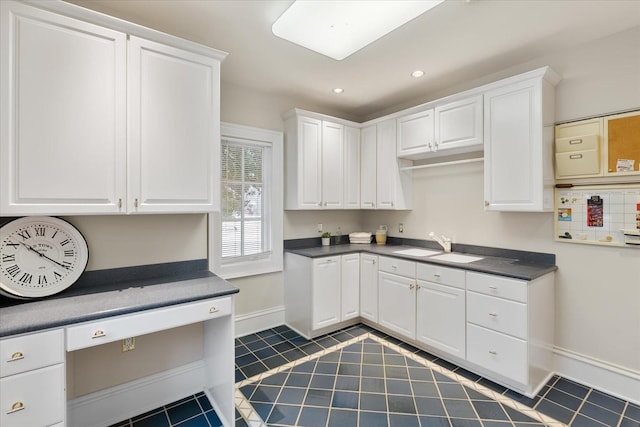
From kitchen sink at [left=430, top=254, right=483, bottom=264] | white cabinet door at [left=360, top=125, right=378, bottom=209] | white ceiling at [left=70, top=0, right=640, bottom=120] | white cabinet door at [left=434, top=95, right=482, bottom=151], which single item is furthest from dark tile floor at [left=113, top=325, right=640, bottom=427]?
white ceiling at [left=70, top=0, right=640, bottom=120]

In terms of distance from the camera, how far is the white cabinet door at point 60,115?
1510 millimetres

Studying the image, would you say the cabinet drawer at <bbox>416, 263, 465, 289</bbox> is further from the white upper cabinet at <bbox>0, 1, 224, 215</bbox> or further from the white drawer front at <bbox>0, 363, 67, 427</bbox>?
the white drawer front at <bbox>0, 363, 67, 427</bbox>

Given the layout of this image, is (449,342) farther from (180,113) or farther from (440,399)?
(180,113)

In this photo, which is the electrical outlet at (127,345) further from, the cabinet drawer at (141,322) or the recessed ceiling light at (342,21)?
the recessed ceiling light at (342,21)

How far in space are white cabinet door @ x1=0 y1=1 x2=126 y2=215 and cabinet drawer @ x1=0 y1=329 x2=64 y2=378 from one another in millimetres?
637

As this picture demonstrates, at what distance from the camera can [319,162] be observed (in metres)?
3.45

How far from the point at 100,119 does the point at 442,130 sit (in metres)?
2.78

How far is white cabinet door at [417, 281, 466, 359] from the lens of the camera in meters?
2.52

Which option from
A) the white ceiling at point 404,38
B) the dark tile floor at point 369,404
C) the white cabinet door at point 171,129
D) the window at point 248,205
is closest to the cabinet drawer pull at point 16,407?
the dark tile floor at point 369,404

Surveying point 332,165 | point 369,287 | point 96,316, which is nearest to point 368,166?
point 332,165

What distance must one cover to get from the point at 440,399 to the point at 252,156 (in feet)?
9.15

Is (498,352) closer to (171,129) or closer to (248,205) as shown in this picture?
(248,205)

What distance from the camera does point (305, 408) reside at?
206cm

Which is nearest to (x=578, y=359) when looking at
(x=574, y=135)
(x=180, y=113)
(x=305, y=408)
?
(x=574, y=135)
